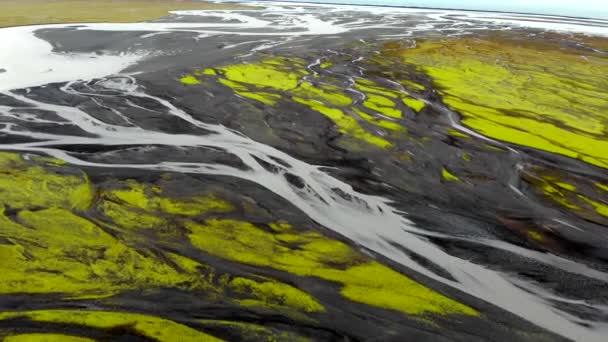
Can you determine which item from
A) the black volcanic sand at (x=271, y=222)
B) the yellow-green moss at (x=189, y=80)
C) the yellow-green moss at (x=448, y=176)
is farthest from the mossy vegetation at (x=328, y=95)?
the yellow-green moss at (x=448, y=176)

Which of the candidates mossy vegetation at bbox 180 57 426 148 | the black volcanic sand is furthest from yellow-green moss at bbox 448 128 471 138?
mossy vegetation at bbox 180 57 426 148

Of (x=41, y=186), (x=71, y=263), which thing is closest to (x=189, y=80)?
(x=41, y=186)

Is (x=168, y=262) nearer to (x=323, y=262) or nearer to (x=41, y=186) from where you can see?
(x=323, y=262)

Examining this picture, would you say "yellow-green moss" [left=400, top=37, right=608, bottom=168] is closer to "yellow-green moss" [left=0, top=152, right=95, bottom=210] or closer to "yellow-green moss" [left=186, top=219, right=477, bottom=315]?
"yellow-green moss" [left=186, top=219, right=477, bottom=315]

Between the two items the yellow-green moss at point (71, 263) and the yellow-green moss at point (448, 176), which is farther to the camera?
the yellow-green moss at point (448, 176)

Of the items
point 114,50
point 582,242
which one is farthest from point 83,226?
point 114,50

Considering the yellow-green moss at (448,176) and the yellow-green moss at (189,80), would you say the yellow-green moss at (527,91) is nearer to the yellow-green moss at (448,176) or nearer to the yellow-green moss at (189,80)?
the yellow-green moss at (448,176)
